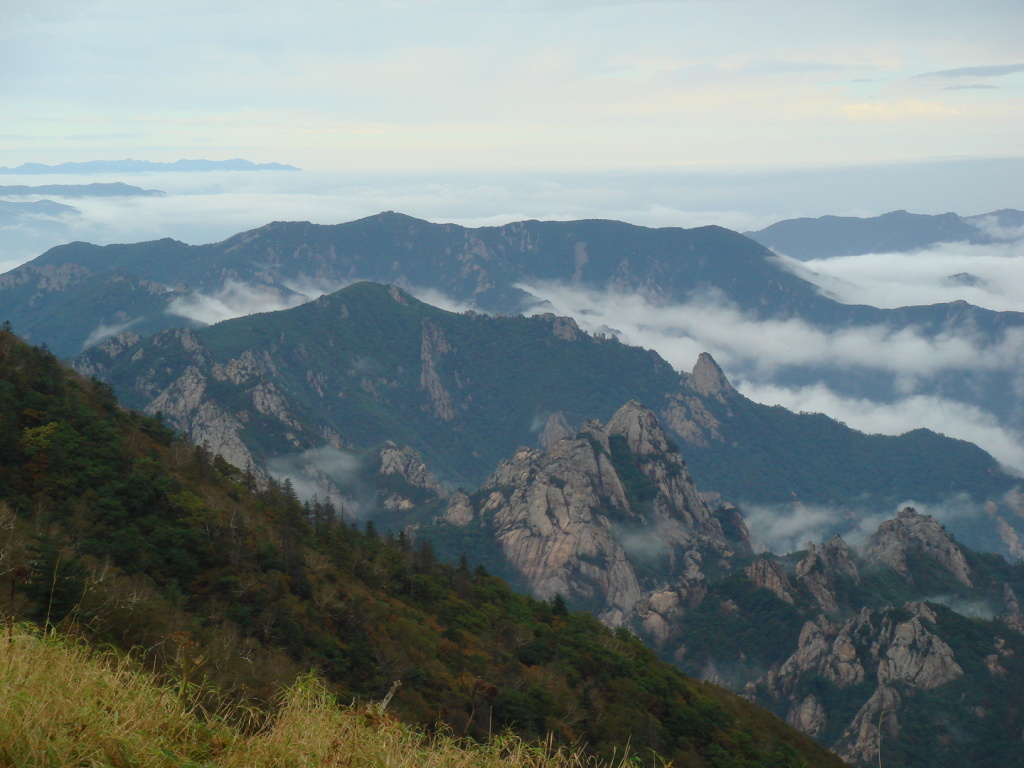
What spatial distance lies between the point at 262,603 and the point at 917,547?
17405cm

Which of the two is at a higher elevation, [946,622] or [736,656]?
[946,622]

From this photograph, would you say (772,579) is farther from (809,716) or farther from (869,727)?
(869,727)

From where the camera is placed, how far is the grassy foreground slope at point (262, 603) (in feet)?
86.6

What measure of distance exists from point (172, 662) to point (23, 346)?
48092 millimetres

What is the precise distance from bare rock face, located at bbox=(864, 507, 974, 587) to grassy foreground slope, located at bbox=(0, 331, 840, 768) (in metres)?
118

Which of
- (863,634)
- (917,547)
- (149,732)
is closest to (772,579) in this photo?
(863,634)

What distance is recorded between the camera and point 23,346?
6188 centimetres

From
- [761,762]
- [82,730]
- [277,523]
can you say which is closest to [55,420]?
[277,523]

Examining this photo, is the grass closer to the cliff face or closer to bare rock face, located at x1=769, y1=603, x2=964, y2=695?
the cliff face

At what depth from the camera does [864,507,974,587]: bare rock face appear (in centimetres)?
18275

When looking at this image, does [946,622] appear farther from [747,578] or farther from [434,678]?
[434,678]

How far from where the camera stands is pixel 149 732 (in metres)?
12.6

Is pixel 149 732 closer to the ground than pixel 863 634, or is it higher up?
higher up

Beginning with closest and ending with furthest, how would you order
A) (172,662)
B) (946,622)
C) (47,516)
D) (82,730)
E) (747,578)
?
(82,730)
(172,662)
(47,516)
(946,622)
(747,578)
